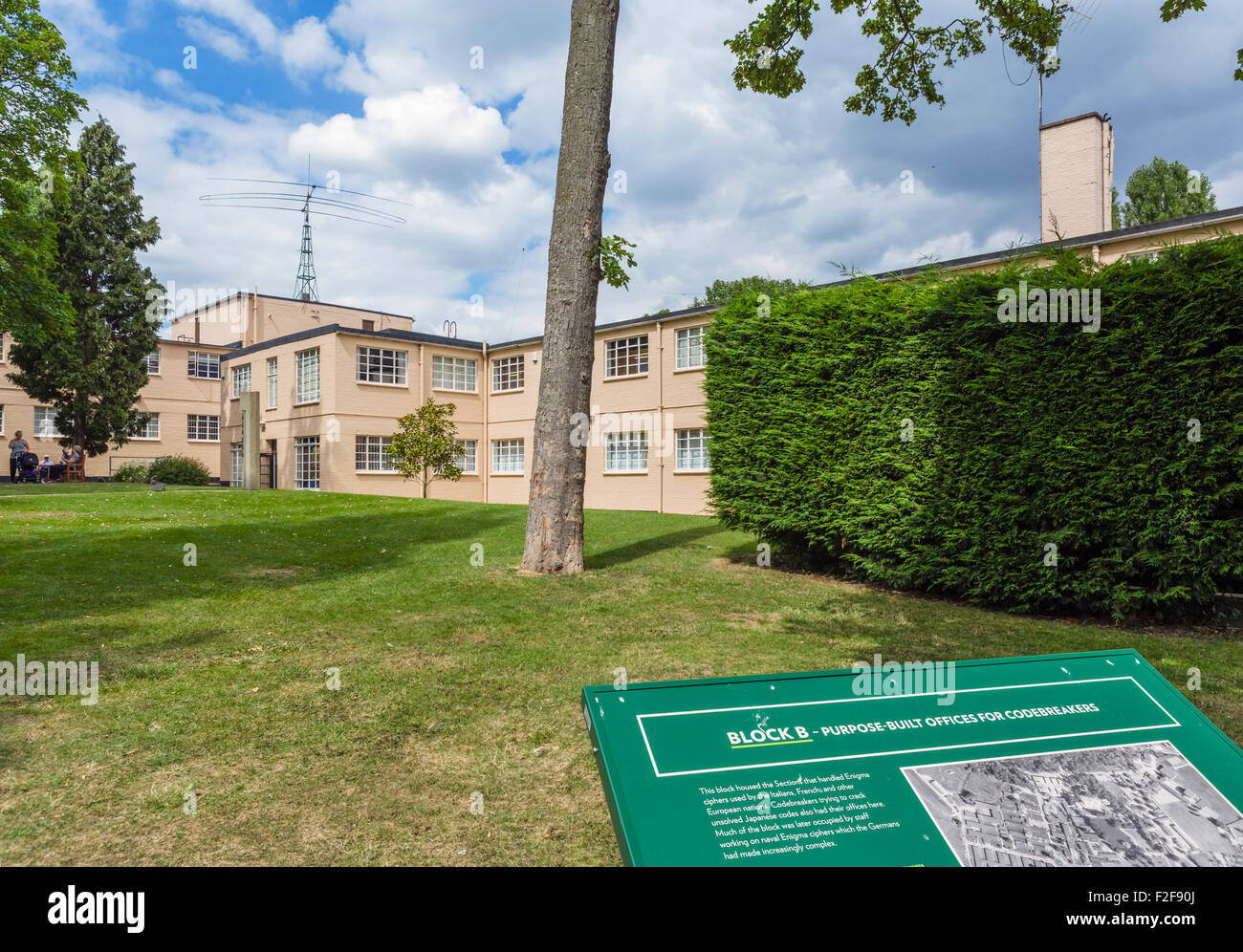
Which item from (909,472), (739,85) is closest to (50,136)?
(739,85)

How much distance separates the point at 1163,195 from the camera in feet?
130

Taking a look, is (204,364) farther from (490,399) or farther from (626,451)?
(626,451)

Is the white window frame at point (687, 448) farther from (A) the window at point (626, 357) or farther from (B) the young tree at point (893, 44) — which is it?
(B) the young tree at point (893, 44)

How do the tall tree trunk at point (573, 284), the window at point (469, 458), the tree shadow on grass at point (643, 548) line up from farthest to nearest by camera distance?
the window at point (469, 458)
the tree shadow on grass at point (643, 548)
the tall tree trunk at point (573, 284)

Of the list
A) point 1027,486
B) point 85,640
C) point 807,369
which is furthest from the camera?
point 807,369

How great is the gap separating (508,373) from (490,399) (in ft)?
4.83

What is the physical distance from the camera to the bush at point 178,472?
33625 millimetres

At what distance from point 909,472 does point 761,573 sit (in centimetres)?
258

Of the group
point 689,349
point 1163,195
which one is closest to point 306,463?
point 689,349

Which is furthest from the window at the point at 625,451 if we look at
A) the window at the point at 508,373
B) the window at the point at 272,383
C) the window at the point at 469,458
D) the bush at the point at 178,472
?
the bush at the point at 178,472

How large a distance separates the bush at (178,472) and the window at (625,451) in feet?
65.6

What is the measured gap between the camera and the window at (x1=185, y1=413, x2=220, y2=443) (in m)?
44.2
